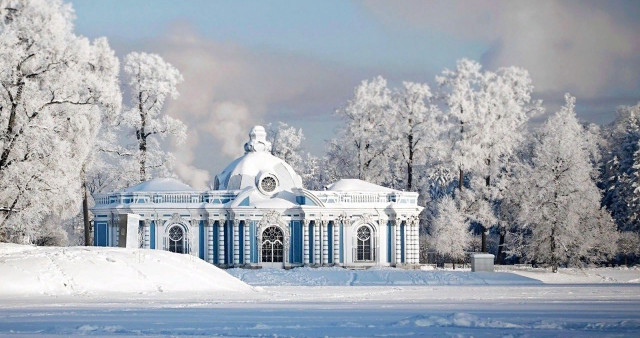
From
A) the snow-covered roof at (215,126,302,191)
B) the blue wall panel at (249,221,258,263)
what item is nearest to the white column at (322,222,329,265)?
the snow-covered roof at (215,126,302,191)

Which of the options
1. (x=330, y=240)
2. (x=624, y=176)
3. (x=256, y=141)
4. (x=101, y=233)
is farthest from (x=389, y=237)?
(x=624, y=176)

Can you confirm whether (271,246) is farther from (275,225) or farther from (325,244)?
(325,244)

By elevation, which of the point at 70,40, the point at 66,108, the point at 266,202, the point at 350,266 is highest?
the point at 70,40

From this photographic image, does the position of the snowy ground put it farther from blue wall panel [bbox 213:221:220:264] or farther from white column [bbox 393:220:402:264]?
white column [bbox 393:220:402:264]

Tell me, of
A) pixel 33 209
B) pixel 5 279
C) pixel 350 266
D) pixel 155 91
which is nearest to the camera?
pixel 5 279

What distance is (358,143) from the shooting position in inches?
2328

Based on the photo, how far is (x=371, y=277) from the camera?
4316 centimetres

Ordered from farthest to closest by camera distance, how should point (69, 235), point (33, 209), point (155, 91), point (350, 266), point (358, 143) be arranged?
point (69, 235) < point (358, 143) < point (155, 91) < point (350, 266) < point (33, 209)

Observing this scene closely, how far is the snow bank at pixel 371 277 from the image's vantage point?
40406 mm

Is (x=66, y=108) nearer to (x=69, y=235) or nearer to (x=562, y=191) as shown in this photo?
(x=562, y=191)

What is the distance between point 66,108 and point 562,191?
26470 mm

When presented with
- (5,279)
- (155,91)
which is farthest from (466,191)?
(5,279)

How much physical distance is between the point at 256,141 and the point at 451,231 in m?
12.5

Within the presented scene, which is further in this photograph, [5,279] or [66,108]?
[66,108]
